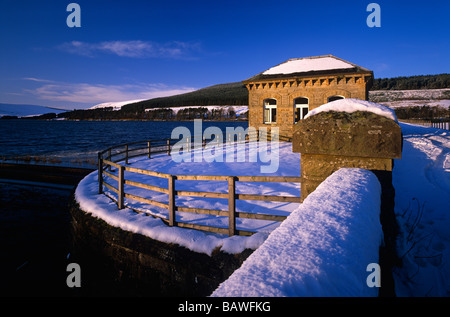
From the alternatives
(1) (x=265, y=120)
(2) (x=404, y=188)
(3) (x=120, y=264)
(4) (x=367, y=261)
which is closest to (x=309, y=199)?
(4) (x=367, y=261)

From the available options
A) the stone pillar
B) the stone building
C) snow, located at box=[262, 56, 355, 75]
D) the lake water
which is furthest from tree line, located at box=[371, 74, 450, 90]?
the stone pillar

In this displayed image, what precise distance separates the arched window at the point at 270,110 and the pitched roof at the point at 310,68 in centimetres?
191

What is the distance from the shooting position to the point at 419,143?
49.6 ft

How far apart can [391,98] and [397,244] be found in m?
130

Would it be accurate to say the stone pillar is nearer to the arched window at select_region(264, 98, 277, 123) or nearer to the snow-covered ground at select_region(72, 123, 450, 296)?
the snow-covered ground at select_region(72, 123, 450, 296)

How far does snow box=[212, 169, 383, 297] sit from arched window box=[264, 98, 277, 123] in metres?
17.4

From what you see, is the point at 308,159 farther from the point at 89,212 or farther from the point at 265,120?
the point at 265,120

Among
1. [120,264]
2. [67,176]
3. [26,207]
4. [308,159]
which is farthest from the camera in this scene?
[67,176]

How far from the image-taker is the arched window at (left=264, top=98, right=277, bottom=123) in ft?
62.6

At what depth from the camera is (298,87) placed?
56.5 feet

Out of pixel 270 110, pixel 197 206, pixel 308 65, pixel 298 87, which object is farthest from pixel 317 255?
pixel 308 65

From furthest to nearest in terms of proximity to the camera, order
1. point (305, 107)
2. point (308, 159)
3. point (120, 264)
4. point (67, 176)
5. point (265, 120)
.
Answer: point (265, 120) → point (305, 107) → point (67, 176) → point (120, 264) → point (308, 159)

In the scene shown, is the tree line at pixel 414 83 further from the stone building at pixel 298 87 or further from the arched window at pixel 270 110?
→ the arched window at pixel 270 110
